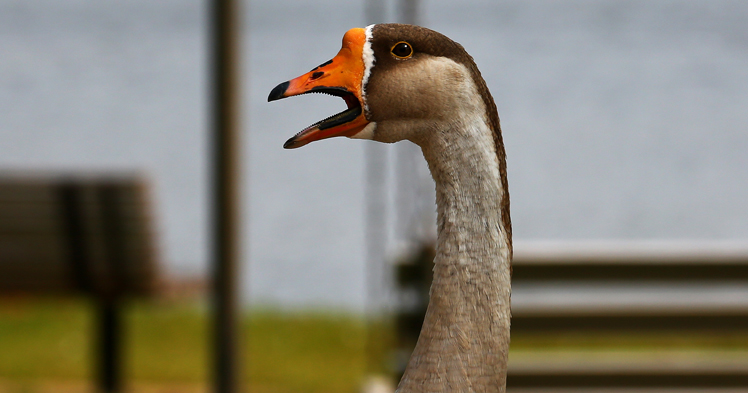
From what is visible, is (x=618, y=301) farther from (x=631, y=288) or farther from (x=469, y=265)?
(x=469, y=265)

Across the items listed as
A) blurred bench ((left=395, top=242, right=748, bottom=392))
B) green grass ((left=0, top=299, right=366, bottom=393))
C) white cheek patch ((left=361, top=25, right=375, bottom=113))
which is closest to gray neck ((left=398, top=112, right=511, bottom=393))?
white cheek patch ((left=361, top=25, right=375, bottom=113))

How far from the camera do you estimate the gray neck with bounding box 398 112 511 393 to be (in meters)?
1.28

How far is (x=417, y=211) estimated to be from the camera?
3.29m

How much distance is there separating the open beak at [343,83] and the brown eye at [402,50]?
0.05 m

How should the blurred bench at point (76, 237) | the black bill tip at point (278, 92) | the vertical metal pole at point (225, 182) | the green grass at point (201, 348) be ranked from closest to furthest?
the black bill tip at point (278, 92)
the vertical metal pole at point (225, 182)
the blurred bench at point (76, 237)
the green grass at point (201, 348)

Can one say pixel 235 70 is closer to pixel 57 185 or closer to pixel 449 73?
pixel 57 185

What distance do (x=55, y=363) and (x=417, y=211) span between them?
331 centimetres

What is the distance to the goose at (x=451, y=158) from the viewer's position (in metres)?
1.28

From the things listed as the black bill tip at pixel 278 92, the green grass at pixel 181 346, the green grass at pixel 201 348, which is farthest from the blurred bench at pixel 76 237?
the black bill tip at pixel 278 92

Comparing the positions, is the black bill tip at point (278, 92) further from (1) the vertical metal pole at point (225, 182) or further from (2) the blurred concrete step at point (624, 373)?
(2) the blurred concrete step at point (624, 373)

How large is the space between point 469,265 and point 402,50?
0.36 metres

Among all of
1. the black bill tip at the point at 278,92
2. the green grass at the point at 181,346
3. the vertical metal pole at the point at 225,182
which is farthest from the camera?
the green grass at the point at 181,346

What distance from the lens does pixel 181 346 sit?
19.4 feet

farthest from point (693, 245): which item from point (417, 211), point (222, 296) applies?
point (222, 296)
